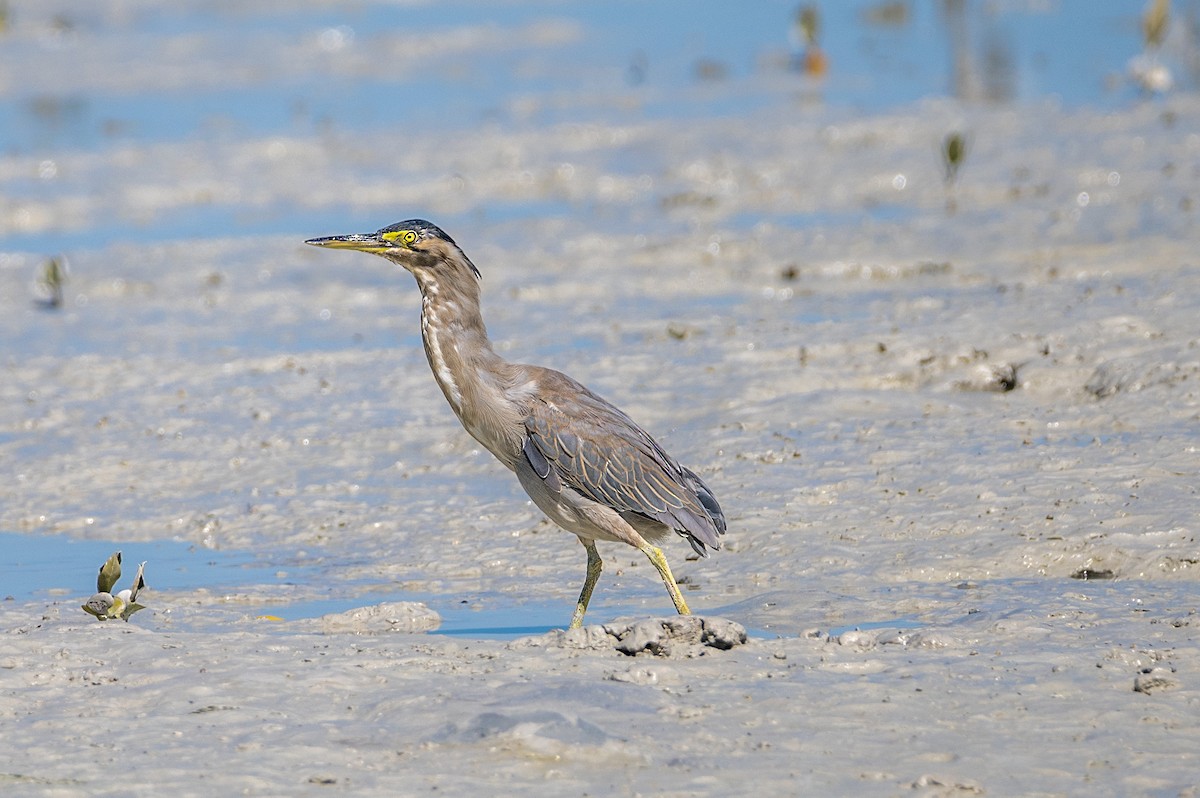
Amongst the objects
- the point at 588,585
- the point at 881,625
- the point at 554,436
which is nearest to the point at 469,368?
the point at 554,436

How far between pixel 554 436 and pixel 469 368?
49 cm

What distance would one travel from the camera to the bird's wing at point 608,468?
23.6 feet

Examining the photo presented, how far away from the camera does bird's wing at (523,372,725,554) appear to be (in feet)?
23.6

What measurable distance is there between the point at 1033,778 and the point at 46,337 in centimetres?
1010

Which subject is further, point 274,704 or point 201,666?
point 201,666

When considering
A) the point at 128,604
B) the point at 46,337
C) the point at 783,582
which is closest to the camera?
the point at 128,604

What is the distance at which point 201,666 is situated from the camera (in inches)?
253

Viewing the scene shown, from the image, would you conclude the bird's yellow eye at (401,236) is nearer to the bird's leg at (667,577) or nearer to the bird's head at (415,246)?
the bird's head at (415,246)

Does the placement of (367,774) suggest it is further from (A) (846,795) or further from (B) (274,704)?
(A) (846,795)

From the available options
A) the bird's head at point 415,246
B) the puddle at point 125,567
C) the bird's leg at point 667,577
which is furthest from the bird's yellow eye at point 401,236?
the puddle at point 125,567

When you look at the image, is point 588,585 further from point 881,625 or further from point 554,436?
point 881,625

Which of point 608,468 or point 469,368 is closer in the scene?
point 608,468

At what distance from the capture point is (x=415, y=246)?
24.7 ft

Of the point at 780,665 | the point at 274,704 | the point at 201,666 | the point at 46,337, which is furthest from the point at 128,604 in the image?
the point at 46,337
